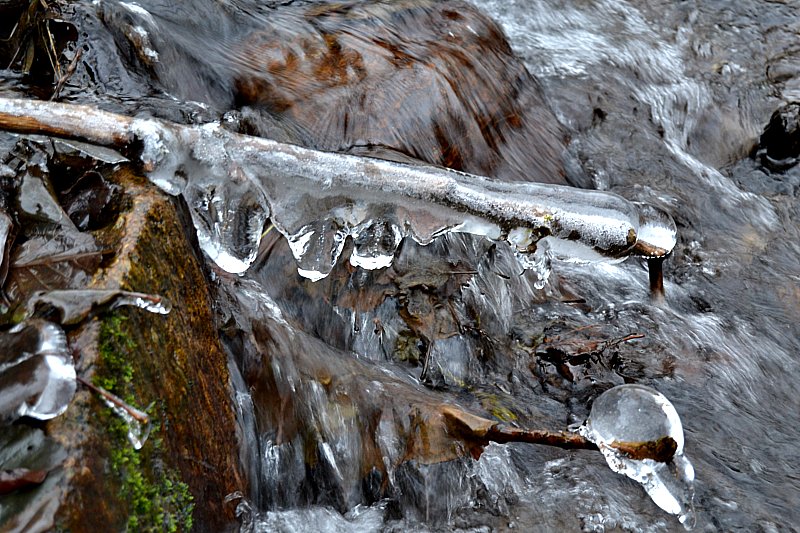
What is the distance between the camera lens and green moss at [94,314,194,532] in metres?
1.84

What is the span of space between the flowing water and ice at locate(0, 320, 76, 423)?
77 centimetres

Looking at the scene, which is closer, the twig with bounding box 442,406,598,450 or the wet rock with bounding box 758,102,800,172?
the twig with bounding box 442,406,598,450

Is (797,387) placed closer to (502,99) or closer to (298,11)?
(502,99)

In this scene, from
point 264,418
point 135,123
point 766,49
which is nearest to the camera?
point 135,123

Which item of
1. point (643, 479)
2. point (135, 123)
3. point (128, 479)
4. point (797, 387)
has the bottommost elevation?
point (797, 387)

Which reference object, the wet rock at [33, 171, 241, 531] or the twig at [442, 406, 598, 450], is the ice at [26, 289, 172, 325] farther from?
the twig at [442, 406, 598, 450]

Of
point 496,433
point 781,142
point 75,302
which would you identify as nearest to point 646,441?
point 496,433

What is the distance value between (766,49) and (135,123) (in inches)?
231

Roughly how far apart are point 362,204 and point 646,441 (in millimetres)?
1320

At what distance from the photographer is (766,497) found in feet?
9.93

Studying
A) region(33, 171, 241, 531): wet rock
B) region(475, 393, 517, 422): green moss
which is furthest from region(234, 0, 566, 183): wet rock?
region(33, 171, 241, 531): wet rock

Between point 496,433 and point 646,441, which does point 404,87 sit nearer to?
point 496,433

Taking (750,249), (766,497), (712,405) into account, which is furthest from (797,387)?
(750,249)

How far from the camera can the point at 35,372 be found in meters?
1.74
